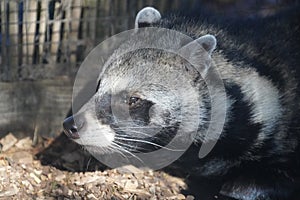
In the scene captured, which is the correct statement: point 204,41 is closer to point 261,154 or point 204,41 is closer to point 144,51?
point 144,51

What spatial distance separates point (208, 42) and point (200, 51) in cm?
9

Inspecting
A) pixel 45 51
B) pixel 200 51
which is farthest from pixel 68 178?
pixel 200 51

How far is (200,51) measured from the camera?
4574 millimetres

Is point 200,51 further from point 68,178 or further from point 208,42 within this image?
point 68,178

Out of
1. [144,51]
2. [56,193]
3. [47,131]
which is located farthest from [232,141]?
[47,131]

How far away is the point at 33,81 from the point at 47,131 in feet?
1.60

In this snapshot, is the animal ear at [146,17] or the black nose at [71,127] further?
the animal ear at [146,17]

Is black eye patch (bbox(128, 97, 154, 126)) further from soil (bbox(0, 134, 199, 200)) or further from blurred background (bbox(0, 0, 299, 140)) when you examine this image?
blurred background (bbox(0, 0, 299, 140))

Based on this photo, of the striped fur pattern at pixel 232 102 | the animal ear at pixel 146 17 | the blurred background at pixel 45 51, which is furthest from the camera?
the blurred background at pixel 45 51

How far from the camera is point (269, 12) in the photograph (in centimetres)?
649

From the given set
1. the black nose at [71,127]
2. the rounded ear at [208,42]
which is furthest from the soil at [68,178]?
the rounded ear at [208,42]

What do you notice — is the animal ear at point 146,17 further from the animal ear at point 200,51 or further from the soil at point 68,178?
the soil at point 68,178

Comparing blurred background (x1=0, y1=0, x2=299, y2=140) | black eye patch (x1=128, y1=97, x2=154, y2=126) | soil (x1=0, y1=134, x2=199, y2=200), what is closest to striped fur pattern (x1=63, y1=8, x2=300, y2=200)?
black eye patch (x1=128, y1=97, x2=154, y2=126)

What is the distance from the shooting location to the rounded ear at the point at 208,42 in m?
4.54
